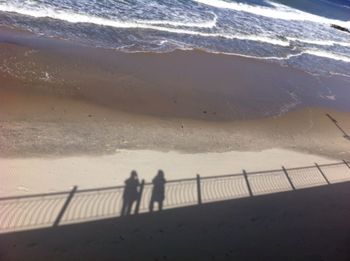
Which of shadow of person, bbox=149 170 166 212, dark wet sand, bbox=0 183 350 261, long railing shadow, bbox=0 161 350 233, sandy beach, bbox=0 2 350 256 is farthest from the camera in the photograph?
shadow of person, bbox=149 170 166 212

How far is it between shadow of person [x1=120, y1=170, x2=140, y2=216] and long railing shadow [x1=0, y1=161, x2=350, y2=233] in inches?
4.0

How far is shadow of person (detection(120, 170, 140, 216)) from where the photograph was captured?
9.17 metres

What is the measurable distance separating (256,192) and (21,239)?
19.1 feet

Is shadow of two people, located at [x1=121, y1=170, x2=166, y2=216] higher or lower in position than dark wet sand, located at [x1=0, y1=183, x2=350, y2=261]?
higher

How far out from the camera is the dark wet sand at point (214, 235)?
7.95m

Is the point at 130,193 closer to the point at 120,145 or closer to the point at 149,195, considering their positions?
the point at 149,195

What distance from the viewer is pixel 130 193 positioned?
962cm

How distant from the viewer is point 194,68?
17.5m

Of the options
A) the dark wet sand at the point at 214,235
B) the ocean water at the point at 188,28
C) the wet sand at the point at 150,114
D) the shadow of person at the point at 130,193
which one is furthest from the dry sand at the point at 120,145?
the ocean water at the point at 188,28

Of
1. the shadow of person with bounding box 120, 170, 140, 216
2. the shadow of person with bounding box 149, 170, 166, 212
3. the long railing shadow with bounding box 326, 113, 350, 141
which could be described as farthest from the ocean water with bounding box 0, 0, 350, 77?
the shadow of person with bounding box 120, 170, 140, 216

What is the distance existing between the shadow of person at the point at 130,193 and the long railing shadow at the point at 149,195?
0.10 metres

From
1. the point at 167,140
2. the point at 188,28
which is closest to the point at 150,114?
the point at 167,140

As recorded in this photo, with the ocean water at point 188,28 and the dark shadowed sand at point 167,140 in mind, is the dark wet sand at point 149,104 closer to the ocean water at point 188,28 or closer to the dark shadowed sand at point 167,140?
the dark shadowed sand at point 167,140

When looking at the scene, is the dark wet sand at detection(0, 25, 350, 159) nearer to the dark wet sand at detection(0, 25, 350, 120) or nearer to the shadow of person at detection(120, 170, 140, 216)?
the dark wet sand at detection(0, 25, 350, 120)
